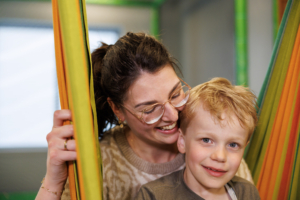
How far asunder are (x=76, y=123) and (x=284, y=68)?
2.88ft

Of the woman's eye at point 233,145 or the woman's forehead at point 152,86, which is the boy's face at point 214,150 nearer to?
the woman's eye at point 233,145

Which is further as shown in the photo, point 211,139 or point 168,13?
point 168,13

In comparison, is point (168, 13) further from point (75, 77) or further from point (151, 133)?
point (75, 77)

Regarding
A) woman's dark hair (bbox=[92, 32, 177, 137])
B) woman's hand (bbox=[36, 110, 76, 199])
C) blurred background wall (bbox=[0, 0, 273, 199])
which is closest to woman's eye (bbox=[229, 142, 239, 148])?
woman's dark hair (bbox=[92, 32, 177, 137])

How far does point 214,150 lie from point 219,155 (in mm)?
26

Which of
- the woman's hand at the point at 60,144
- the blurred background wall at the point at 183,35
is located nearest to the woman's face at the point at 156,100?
the woman's hand at the point at 60,144

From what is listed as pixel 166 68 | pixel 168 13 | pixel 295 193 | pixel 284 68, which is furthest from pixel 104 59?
pixel 168 13

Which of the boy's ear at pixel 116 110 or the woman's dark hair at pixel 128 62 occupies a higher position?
the woman's dark hair at pixel 128 62

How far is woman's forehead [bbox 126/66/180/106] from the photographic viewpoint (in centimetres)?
105

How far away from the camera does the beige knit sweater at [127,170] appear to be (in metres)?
1.18

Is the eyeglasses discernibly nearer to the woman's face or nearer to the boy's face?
the woman's face

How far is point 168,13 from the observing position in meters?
3.54

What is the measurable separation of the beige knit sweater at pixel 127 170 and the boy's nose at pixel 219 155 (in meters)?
0.36

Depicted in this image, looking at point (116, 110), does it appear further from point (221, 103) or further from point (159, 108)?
point (221, 103)
